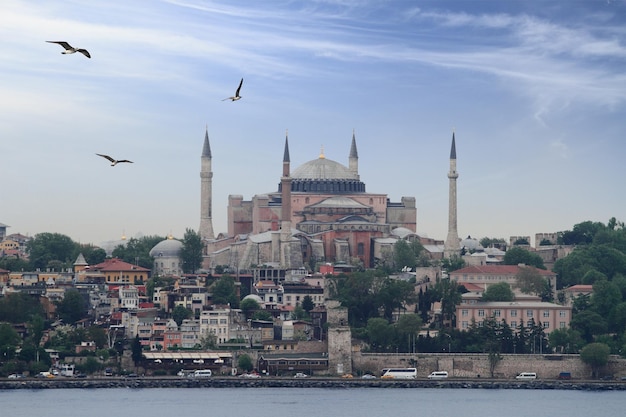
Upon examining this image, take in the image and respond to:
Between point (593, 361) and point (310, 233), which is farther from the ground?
point (310, 233)

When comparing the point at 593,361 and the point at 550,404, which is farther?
the point at 593,361

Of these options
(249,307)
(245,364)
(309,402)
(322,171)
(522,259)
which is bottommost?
(309,402)

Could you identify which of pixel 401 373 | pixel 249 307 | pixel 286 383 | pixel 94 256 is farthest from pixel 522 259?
pixel 286 383

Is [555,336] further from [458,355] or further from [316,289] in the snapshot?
[316,289]

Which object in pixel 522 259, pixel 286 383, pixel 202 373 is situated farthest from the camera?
pixel 522 259

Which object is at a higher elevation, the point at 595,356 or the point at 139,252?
the point at 139,252

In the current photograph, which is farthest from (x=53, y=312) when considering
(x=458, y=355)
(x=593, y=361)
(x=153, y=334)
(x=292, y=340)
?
(x=593, y=361)

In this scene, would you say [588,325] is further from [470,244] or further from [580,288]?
[470,244]
